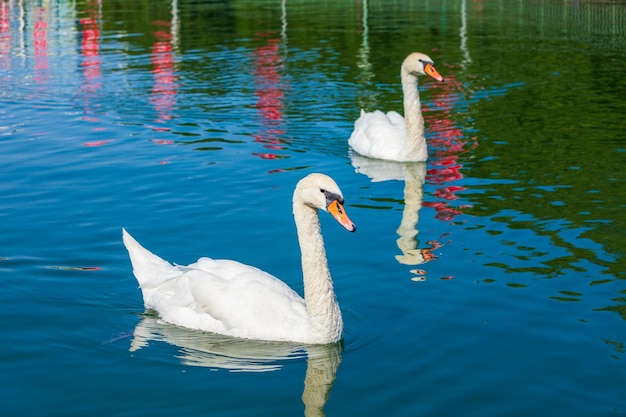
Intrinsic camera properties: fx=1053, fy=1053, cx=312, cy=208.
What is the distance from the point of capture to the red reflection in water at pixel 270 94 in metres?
19.6

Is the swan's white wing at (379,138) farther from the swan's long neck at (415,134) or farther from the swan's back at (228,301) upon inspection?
the swan's back at (228,301)

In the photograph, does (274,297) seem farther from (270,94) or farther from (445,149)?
(270,94)

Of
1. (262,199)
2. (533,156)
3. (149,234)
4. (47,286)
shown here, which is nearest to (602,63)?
(533,156)

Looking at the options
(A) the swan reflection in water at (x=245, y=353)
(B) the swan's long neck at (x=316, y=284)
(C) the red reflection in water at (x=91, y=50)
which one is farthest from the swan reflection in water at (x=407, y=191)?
(C) the red reflection in water at (x=91, y=50)

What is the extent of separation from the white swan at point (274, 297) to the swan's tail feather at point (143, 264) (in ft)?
1.58

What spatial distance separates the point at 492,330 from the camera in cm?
1025

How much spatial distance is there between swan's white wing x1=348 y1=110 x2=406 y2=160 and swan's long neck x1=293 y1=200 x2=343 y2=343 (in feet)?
26.7

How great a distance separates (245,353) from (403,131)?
9.24m

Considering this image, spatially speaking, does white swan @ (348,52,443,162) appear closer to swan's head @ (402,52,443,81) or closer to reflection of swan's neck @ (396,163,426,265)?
swan's head @ (402,52,443,81)

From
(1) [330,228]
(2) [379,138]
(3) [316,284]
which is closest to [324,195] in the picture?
(3) [316,284]

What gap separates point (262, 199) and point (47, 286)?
14.8ft

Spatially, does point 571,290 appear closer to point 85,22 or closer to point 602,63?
point 602,63

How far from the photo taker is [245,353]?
31.9 feet

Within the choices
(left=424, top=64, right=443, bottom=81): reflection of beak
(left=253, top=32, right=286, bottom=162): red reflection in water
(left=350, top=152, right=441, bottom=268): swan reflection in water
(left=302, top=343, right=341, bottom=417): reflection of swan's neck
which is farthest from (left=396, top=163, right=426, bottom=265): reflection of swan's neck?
(left=302, top=343, right=341, bottom=417): reflection of swan's neck
